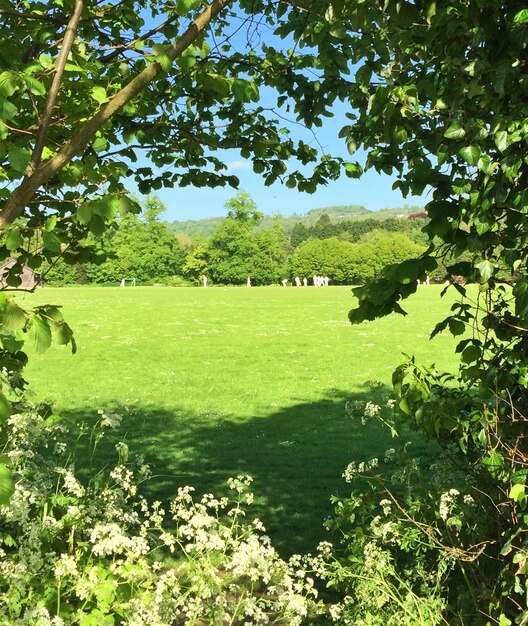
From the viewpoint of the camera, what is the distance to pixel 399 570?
13.8 feet

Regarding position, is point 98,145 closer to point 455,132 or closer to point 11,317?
point 11,317

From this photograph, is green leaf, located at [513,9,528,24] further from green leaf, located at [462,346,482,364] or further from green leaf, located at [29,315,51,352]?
green leaf, located at [29,315,51,352]

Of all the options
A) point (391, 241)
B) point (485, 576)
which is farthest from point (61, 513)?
point (391, 241)

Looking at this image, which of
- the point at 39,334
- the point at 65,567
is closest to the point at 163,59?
the point at 39,334

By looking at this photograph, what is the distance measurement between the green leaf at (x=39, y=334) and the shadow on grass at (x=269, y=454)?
378cm

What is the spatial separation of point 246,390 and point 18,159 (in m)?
13.1

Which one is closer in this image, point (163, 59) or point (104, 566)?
point (163, 59)

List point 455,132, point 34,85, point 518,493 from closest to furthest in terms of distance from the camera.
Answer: point 34,85 < point 455,132 < point 518,493

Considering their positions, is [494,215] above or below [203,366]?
above

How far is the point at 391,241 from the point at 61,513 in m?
114

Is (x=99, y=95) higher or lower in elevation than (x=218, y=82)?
lower

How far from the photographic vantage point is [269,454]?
954 cm

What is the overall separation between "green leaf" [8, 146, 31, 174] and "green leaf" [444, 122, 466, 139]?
1875 mm

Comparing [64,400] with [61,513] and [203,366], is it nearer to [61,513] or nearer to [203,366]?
[203,366]
